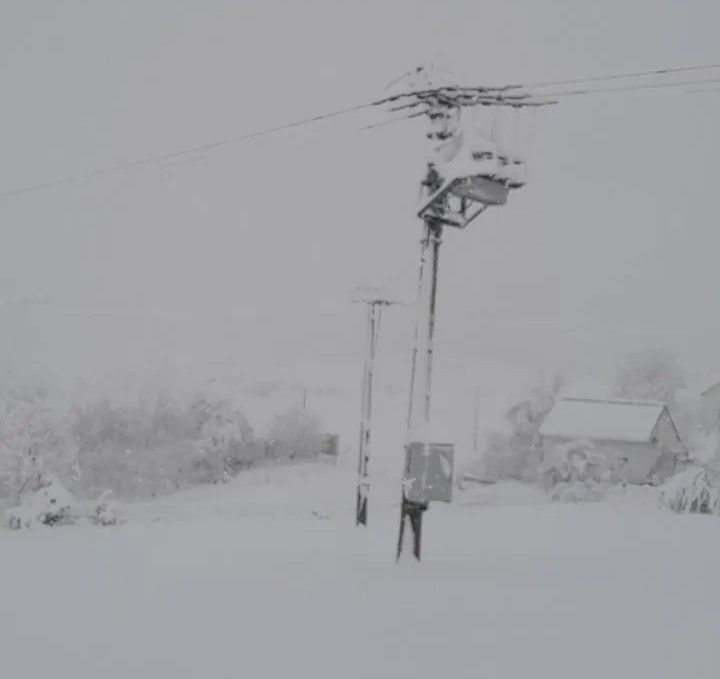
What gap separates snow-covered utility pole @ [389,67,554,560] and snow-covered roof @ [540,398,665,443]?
47.1ft

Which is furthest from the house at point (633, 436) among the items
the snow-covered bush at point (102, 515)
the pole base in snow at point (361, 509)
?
the snow-covered bush at point (102, 515)

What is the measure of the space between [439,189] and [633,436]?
15.1 m

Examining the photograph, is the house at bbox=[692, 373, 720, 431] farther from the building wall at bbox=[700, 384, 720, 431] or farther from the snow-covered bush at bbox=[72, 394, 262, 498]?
the snow-covered bush at bbox=[72, 394, 262, 498]

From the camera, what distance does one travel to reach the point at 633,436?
2139cm

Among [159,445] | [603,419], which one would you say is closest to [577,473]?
[603,419]

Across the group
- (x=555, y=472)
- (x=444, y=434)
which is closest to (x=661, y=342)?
(x=555, y=472)

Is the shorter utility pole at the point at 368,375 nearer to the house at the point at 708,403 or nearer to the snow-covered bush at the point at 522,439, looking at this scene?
the snow-covered bush at the point at 522,439

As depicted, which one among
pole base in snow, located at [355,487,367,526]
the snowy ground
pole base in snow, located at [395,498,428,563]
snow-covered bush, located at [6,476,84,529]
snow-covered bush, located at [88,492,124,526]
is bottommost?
snow-covered bush, located at [88,492,124,526]

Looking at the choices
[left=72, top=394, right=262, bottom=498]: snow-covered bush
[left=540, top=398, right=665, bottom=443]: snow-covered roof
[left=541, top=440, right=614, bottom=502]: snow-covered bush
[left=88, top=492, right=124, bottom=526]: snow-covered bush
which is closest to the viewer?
[left=88, top=492, right=124, bottom=526]: snow-covered bush

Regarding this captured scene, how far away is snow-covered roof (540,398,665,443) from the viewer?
21403mm

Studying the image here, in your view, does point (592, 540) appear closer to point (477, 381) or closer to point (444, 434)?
point (444, 434)

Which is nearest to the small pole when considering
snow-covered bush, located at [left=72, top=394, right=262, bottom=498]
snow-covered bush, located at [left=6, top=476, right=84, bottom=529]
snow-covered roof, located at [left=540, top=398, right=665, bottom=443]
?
snow-covered roof, located at [left=540, top=398, right=665, bottom=443]

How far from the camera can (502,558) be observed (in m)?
8.95

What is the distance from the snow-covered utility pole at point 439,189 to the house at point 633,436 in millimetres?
14351
